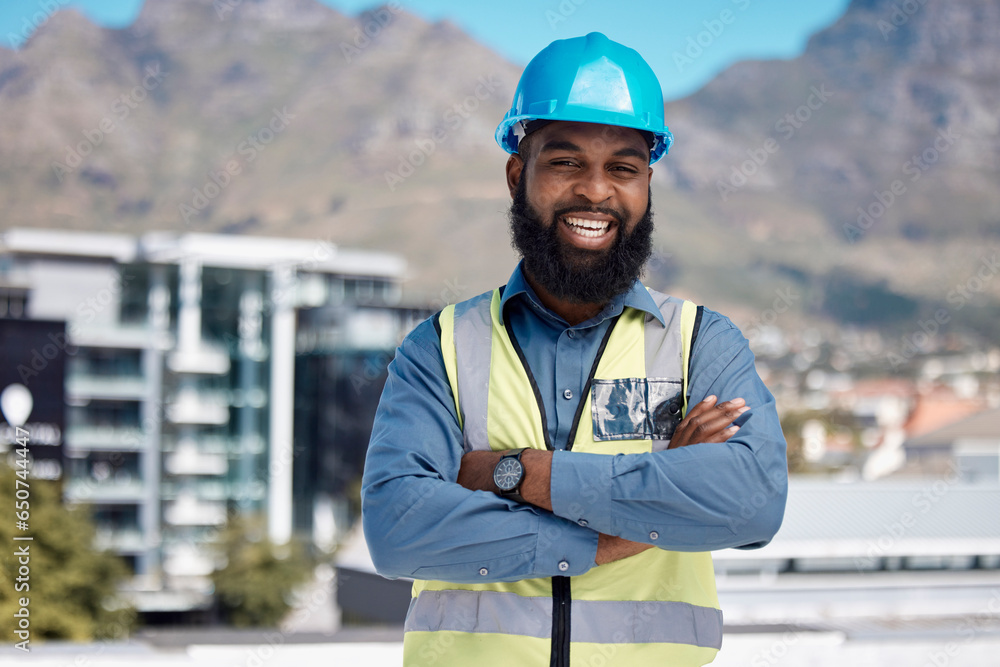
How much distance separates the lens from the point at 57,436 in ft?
128

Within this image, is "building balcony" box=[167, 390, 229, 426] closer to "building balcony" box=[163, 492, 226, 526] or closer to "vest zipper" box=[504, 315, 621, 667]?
"building balcony" box=[163, 492, 226, 526]

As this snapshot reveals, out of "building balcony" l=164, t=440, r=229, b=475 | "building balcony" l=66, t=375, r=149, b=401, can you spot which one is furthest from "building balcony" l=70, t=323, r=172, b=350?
"building balcony" l=164, t=440, r=229, b=475

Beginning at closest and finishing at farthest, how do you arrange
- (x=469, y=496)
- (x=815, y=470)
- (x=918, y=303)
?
(x=469, y=496)
(x=815, y=470)
(x=918, y=303)

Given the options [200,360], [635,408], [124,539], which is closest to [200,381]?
[200,360]

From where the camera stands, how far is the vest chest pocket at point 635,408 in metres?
1.65

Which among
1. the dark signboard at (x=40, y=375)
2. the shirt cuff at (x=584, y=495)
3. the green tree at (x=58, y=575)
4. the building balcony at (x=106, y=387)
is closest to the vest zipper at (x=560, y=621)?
the shirt cuff at (x=584, y=495)

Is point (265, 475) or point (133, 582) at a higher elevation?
point (265, 475)

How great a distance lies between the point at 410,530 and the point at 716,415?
1.80ft

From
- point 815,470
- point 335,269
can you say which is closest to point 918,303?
point 815,470

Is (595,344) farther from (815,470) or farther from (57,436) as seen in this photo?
(815,470)

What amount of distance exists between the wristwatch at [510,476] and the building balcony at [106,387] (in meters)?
46.3

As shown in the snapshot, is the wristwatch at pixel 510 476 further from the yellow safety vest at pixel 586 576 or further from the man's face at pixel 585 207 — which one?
the man's face at pixel 585 207

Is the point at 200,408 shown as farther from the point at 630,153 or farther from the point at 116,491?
the point at 630,153

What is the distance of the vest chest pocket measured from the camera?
1653 mm
